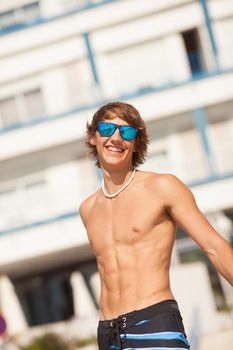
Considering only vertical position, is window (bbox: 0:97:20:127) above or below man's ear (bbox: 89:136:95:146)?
above

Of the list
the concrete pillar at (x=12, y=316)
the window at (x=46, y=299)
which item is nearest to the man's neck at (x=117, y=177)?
the concrete pillar at (x=12, y=316)

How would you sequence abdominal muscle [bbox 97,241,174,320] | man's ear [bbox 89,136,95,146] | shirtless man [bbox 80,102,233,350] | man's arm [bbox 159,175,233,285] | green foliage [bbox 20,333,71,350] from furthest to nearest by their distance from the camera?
green foliage [bbox 20,333,71,350] < man's ear [bbox 89,136,95,146] < abdominal muscle [bbox 97,241,174,320] < shirtless man [bbox 80,102,233,350] < man's arm [bbox 159,175,233,285]

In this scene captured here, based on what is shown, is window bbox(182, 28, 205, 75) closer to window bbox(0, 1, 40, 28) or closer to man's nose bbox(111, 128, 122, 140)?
window bbox(0, 1, 40, 28)

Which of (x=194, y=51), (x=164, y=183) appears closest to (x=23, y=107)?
(x=194, y=51)

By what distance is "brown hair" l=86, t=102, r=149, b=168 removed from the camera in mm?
3689

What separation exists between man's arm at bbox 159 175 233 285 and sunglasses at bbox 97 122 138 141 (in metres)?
0.34

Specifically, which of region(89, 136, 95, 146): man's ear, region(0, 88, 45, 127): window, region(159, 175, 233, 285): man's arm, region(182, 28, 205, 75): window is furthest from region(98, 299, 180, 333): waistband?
region(182, 28, 205, 75): window

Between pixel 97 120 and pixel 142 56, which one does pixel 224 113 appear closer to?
pixel 142 56

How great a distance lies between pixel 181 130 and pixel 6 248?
6972mm

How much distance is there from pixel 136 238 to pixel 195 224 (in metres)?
0.39

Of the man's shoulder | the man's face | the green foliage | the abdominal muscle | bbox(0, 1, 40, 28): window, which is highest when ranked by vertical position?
bbox(0, 1, 40, 28): window

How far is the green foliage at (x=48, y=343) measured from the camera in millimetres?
16469

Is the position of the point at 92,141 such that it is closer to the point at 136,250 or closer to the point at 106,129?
the point at 106,129

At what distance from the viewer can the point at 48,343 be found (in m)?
16.6
